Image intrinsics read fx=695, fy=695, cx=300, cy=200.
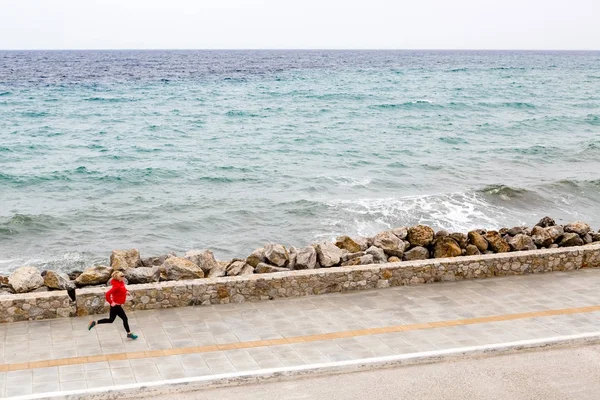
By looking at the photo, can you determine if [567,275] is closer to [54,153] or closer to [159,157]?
[159,157]

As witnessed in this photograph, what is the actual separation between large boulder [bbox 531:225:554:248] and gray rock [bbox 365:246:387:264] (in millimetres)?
4383

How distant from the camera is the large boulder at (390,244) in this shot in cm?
1577

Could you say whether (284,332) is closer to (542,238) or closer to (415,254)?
(415,254)

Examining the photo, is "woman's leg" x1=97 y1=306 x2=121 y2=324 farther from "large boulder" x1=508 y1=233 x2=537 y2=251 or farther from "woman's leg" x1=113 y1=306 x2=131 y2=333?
"large boulder" x1=508 y1=233 x2=537 y2=251

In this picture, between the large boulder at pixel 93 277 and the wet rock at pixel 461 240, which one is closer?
the large boulder at pixel 93 277

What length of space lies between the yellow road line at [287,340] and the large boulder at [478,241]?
339 centimetres

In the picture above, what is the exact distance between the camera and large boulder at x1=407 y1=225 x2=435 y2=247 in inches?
637

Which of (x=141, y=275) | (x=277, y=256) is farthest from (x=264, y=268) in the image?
(x=141, y=275)

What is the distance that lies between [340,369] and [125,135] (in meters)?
42.9

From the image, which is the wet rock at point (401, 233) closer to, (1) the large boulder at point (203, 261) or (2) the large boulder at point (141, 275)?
(1) the large boulder at point (203, 261)

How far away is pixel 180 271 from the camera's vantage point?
537 inches

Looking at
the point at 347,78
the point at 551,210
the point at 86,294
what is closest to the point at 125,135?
the point at 551,210

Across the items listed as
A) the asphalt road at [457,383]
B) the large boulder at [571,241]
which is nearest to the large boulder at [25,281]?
the asphalt road at [457,383]

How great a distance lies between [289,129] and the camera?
178ft
